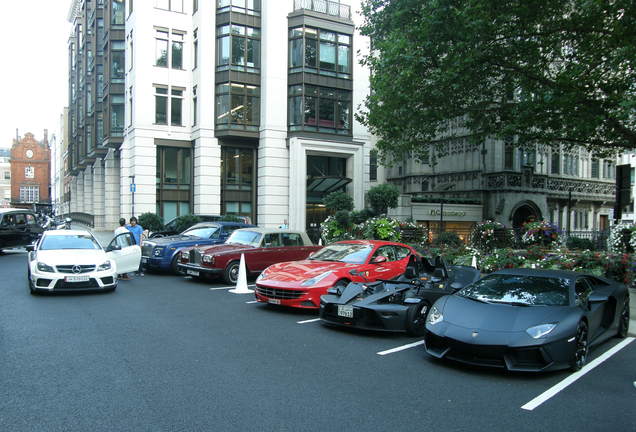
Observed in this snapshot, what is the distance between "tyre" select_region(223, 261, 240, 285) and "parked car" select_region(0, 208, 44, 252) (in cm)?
1230

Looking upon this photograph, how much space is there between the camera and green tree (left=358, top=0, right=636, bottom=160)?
13844mm

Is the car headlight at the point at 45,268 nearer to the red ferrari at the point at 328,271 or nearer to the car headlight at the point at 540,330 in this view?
the red ferrari at the point at 328,271

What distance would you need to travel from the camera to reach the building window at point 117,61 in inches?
1359

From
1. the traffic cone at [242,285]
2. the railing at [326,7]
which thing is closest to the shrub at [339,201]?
the traffic cone at [242,285]

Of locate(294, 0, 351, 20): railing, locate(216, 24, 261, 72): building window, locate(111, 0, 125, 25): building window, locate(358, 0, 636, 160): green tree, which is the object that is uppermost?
locate(111, 0, 125, 25): building window

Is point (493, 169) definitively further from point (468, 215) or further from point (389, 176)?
point (389, 176)

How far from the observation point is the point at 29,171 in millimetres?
98125

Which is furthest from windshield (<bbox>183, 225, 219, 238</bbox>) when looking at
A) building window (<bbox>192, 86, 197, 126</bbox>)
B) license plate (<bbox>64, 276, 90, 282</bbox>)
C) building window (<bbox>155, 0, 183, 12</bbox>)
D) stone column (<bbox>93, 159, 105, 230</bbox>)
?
stone column (<bbox>93, 159, 105, 230</bbox>)

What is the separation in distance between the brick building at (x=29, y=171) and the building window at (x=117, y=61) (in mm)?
71614

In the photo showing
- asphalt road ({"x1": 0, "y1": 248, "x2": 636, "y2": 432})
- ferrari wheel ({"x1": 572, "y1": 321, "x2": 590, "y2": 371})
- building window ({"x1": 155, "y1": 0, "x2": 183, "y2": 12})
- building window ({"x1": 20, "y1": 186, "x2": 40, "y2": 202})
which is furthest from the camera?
building window ({"x1": 20, "y1": 186, "x2": 40, "y2": 202})

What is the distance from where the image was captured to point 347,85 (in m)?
31.6

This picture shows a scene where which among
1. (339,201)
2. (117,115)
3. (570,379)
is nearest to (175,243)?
(339,201)

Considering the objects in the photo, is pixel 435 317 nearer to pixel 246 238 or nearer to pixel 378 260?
pixel 378 260

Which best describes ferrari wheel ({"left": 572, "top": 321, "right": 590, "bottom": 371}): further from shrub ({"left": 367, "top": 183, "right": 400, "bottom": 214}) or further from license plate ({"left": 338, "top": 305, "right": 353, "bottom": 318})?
shrub ({"left": 367, "top": 183, "right": 400, "bottom": 214})
